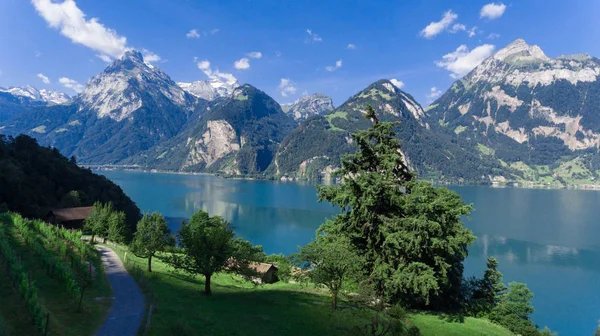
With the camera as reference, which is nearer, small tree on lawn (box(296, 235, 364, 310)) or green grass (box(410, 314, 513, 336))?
green grass (box(410, 314, 513, 336))

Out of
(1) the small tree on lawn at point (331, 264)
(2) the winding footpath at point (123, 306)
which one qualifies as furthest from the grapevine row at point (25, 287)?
(1) the small tree on lawn at point (331, 264)

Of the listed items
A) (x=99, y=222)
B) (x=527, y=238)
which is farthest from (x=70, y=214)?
(x=527, y=238)

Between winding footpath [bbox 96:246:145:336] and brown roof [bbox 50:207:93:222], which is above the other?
winding footpath [bbox 96:246:145:336]

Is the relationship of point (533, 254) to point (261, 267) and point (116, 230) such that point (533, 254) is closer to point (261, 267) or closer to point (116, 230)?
point (261, 267)

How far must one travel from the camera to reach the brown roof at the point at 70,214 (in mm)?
56938

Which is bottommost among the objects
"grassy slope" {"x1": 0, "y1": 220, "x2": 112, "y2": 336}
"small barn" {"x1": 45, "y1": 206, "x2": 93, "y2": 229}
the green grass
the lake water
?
the lake water

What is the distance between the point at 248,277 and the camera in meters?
29.1

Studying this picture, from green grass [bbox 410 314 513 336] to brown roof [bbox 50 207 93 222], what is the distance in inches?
2278

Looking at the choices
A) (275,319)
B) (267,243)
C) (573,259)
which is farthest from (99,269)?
(573,259)

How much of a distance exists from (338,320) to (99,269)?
1929cm

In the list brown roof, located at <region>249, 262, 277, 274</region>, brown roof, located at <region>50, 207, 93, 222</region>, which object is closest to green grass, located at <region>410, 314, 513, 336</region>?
brown roof, located at <region>249, 262, 277, 274</region>

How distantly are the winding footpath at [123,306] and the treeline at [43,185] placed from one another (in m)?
37.6

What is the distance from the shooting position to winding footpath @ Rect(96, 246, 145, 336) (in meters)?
15.4

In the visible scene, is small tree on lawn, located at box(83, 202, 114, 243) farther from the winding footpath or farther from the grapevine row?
the grapevine row
